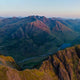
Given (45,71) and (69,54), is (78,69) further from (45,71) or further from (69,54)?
(45,71)

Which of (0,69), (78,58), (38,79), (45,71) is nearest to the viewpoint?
(0,69)

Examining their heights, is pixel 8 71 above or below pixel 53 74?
above

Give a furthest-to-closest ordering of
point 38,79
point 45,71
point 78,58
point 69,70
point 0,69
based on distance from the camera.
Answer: point 78,58 < point 69,70 < point 45,71 < point 38,79 < point 0,69

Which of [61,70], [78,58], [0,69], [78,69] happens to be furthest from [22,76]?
[78,58]

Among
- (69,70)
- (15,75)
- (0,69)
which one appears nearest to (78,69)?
(69,70)

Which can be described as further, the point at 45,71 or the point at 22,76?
the point at 45,71

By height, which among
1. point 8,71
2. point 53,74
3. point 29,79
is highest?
point 8,71
